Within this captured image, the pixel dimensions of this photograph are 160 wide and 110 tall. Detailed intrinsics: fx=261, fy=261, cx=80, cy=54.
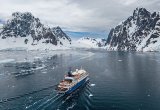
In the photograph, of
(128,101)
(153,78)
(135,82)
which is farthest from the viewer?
(153,78)

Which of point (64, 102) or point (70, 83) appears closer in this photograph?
point (64, 102)

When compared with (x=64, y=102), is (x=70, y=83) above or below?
above

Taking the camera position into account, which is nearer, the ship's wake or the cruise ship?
the ship's wake

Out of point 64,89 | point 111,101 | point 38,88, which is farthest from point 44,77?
point 111,101

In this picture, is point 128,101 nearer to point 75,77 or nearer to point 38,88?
point 75,77

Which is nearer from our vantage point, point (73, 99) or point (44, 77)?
point (73, 99)

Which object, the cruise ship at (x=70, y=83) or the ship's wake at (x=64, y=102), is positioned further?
the cruise ship at (x=70, y=83)

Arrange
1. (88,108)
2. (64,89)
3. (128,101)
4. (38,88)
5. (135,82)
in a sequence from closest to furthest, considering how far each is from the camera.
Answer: (88,108), (128,101), (64,89), (38,88), (135,82)

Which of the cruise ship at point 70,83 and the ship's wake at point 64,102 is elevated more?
the cruise ship at point 70,83

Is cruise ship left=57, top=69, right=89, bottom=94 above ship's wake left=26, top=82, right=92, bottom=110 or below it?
above
